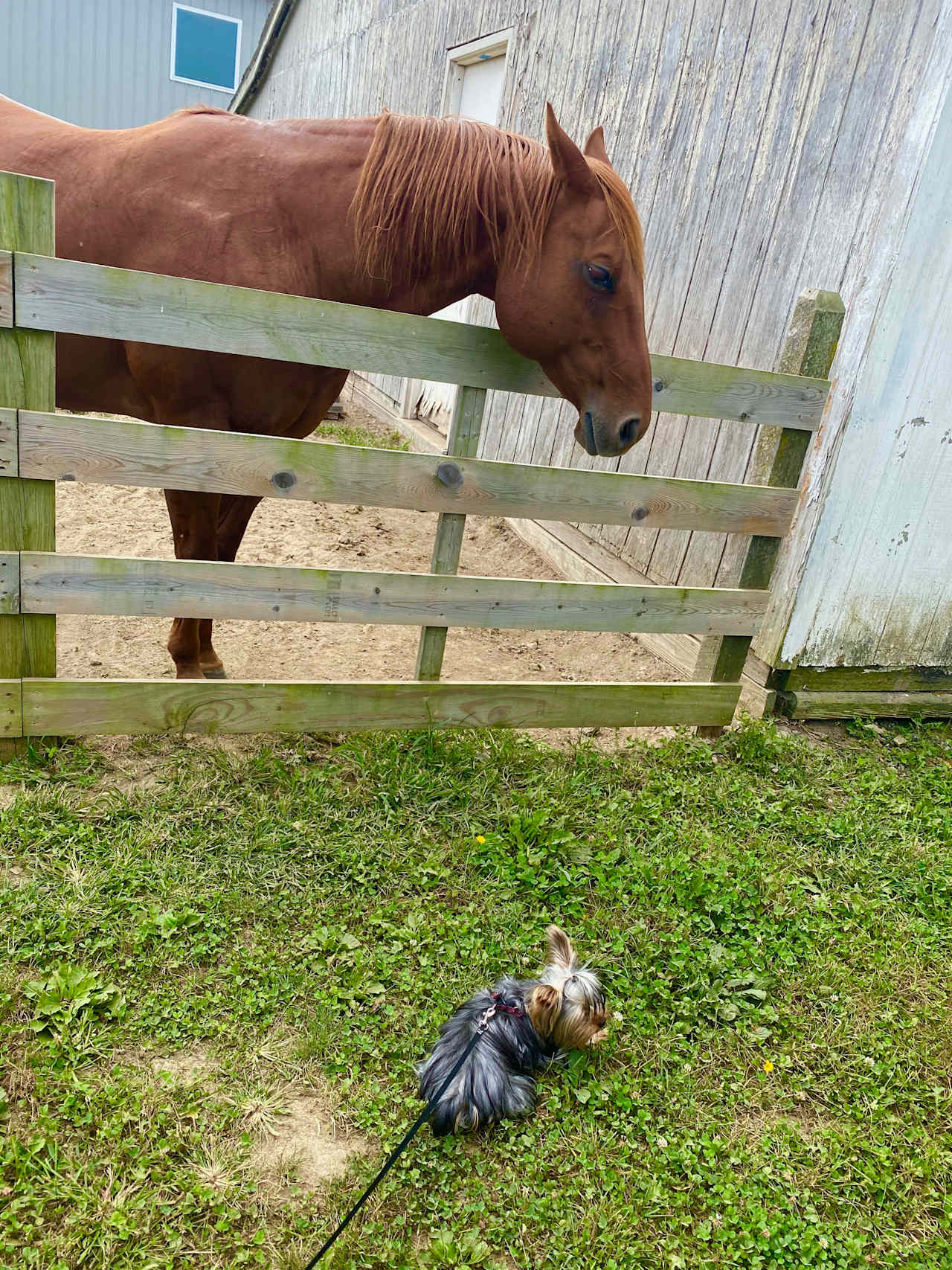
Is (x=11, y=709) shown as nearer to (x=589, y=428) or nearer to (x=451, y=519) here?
(x=451, y=519)

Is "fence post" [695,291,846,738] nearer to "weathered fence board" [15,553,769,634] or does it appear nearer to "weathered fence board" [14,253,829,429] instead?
"weathered fence board" [15,553,769,634]

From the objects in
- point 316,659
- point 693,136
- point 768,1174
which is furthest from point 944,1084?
point 693,136

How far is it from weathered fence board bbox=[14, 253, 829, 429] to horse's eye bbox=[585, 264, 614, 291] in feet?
1.18

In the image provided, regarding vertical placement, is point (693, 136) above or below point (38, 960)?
above

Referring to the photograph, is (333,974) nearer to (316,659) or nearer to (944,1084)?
(944,1084)

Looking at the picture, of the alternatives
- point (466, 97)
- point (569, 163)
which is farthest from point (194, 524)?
point (466, 97)

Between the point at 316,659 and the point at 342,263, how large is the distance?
1777 mm

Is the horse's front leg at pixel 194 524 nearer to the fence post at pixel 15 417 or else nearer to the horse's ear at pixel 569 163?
the fence post at pixel 15 417

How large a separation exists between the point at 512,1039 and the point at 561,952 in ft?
0.80

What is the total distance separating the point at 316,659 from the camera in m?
3.94

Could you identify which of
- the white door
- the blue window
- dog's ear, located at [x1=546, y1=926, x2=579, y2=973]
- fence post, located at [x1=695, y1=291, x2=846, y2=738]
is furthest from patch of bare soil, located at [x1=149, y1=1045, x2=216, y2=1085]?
the blue window

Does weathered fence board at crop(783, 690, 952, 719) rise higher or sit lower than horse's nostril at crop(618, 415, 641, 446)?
lower

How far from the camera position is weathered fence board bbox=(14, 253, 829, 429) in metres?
2.32

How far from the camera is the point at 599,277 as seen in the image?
2596mm
